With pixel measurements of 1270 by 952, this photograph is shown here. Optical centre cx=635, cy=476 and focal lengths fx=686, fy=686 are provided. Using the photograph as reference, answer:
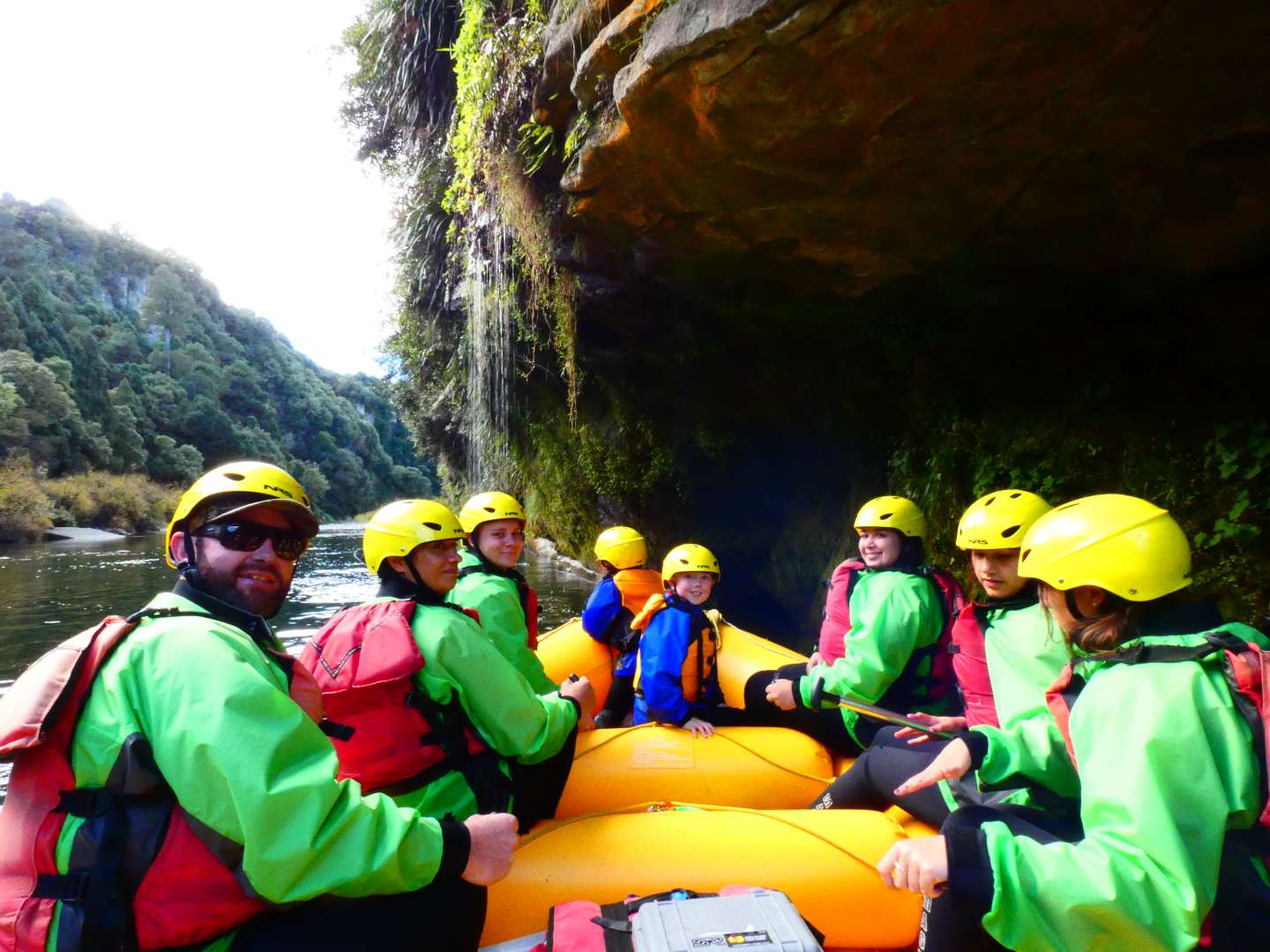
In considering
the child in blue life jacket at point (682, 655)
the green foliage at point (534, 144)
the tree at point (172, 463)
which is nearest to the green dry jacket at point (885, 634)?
the child in blue life jacket at point (682, 655)

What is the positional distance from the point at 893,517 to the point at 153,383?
237ft

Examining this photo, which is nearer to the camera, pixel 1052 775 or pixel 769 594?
pixel 1052 775

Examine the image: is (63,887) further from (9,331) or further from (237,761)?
(9,331)

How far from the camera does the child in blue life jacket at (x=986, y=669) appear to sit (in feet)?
7.73

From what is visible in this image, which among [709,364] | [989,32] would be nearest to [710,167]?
[989,32]

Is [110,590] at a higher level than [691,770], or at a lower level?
lower

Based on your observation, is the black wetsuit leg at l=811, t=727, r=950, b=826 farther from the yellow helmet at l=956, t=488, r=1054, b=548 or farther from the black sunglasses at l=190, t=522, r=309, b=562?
the black sunglasses at l=190, t=522, r=309, b=562

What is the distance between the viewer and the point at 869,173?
13.1 ft

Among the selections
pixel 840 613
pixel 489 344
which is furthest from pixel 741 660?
pixel 489 344

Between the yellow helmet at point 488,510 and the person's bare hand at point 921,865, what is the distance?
127 inches

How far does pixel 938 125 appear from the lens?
3494 millimetres

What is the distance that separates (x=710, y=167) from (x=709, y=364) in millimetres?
4563

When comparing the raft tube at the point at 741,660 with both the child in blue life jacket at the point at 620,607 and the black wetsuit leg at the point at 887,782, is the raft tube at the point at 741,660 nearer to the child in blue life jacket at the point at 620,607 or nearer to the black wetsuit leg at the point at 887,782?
the child in blue life jacket at the point at 620,607

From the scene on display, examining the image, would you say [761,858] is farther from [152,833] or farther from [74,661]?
[74,661]
